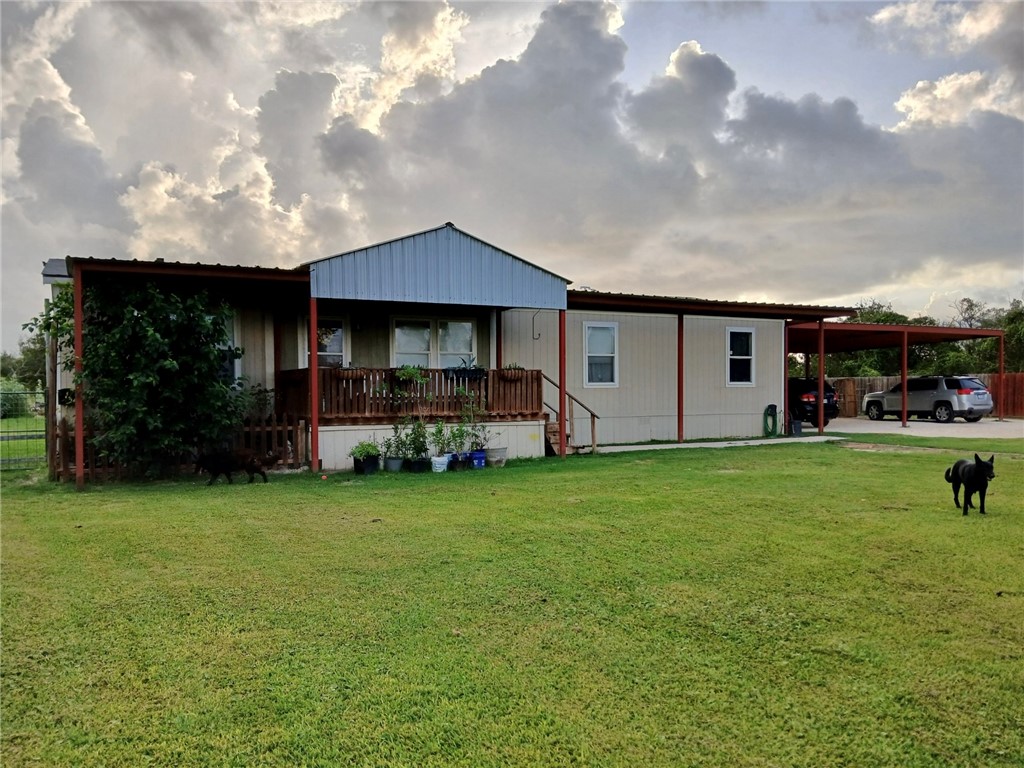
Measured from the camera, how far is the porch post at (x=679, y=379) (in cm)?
1434

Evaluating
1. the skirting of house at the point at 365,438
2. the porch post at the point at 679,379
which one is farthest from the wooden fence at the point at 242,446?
the porch post at the point at 679,379

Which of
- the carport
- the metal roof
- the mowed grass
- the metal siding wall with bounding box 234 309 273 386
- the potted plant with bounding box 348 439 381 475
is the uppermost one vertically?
the metal roof

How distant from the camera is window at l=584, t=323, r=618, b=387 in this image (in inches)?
563

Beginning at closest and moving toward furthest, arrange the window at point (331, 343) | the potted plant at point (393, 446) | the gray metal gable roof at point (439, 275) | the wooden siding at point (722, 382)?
1. the gray metal gable roof at point (439, 275)
2. the potted plant at point (393, 446)
3. the window at point (331, 343)
4. the wooden siding at point (722, 382)

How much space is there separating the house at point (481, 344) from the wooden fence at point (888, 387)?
41.6 feet

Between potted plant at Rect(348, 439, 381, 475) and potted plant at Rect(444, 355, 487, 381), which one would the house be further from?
potted plant at Rect(348, 439, 381, 475)

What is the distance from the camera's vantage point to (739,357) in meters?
16.3

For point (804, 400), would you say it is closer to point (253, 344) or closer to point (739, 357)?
point (739, 357)

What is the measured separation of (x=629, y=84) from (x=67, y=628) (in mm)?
15115

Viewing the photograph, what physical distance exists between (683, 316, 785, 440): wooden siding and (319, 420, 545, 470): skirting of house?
5.47m

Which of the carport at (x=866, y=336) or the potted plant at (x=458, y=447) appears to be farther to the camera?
the carport at (x=866, y=336)

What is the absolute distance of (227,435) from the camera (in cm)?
974

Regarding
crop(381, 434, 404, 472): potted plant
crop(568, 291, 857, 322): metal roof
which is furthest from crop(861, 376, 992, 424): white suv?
crop(381, 434, 404, 472): potted plant

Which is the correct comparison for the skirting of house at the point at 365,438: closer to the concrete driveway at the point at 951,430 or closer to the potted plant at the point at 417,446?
the potted plant at the point at 417,446
